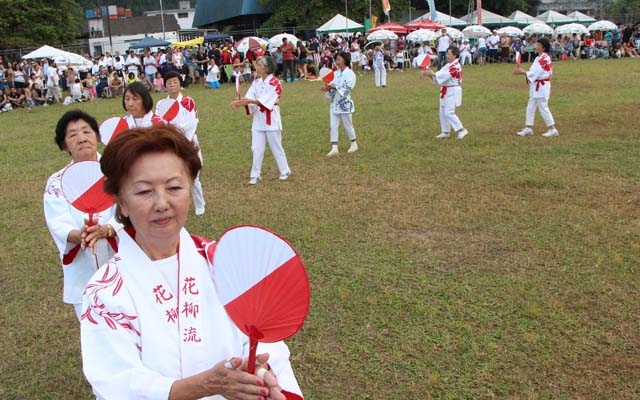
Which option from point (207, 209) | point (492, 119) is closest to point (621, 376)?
point (207, 209)

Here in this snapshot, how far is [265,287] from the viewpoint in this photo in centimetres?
154

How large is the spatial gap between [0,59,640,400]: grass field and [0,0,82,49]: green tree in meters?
26.5

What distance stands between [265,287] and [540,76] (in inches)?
393

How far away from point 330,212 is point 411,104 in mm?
9407

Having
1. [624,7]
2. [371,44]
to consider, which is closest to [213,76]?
[371,44]

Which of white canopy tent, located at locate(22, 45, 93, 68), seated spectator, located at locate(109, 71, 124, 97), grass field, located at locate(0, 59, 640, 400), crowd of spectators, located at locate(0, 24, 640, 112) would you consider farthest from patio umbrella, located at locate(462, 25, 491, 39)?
grass field, located at locate(0, 59, 640, 400)

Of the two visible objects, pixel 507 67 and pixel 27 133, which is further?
pixel 507 67

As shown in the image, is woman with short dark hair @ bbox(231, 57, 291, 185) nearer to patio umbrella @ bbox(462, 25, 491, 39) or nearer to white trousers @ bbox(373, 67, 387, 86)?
white trousers @ bbox(373, 67, 387, 86)

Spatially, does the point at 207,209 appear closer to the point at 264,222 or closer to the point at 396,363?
the point at 264,222

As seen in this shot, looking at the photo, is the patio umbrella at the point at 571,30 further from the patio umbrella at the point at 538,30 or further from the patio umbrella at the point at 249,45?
the patio umbrella at the point at 249,45

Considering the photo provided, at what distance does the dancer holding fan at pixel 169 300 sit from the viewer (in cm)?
153

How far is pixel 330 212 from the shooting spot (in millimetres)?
6781

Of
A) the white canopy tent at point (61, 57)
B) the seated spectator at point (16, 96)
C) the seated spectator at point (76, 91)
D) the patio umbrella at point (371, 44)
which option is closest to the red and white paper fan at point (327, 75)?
the seated spectator at point (76, 91)

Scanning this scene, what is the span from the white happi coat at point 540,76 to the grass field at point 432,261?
0.86 meters
